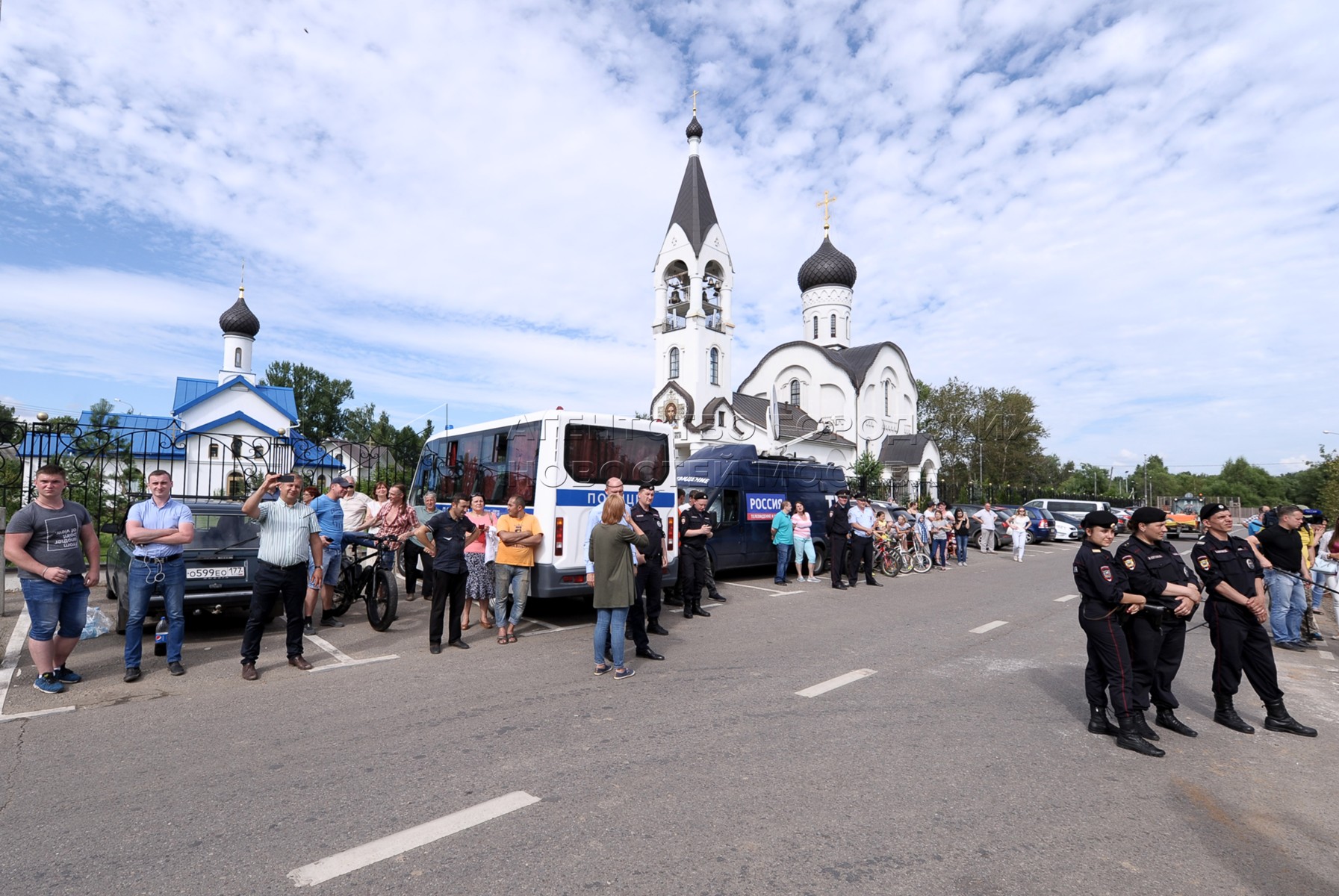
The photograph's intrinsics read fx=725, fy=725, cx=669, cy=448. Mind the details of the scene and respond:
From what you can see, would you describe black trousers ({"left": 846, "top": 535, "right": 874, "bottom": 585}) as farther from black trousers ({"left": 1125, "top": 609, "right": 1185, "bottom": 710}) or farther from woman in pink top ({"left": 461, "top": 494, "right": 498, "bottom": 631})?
black trousers ({"left": 1125, "top": 609, "right": 1185, "bottom": 710})

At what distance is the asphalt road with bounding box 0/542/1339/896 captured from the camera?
10.3ft

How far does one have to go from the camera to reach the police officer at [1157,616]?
495 centimetres

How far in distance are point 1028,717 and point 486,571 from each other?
585 cm

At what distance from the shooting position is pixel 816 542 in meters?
15.1

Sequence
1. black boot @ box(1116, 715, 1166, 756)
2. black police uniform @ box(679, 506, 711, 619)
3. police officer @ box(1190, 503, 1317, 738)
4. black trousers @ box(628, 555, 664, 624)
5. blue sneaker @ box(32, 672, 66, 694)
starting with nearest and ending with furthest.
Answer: black boot @ box(1116, 715, 1166, 756) → police officer @ box(1190, 503, 1317, 738) → blue sneaker @ box(32, 672, 66, 694) → black trousers @ box(628, 555, 664, 624) → black police uniform @ box(679, 506, 711, 619)

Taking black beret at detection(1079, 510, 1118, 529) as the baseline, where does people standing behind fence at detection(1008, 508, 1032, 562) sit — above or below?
below

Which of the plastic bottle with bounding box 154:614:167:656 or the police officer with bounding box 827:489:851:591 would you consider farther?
the police officer with bounding box 827:489:851:591

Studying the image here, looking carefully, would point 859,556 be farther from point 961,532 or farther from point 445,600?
point 445,600

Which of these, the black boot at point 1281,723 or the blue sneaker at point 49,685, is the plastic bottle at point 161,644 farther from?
the black boot at point 1281,723

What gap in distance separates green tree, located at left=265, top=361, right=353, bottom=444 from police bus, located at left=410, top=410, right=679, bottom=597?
71814mm

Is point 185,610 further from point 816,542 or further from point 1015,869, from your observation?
point 816,542

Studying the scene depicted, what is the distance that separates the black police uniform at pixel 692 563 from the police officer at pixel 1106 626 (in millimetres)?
5571

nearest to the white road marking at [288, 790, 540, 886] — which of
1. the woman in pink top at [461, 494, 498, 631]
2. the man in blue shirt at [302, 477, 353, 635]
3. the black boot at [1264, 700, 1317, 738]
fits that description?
the woman in pink top at [461, 494, 498, 631]

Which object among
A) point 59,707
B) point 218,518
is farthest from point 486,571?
point 59,707
